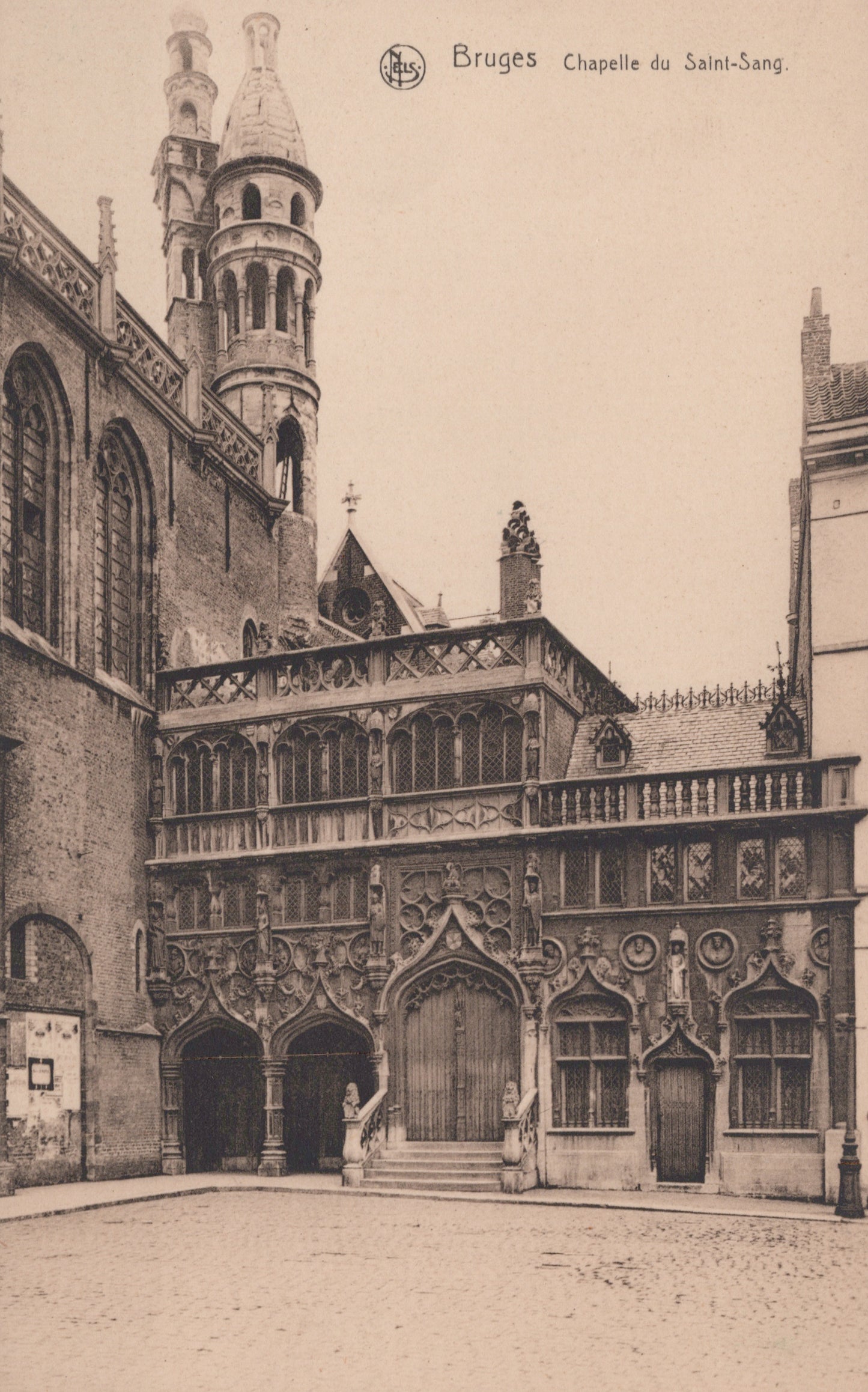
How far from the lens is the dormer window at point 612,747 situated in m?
25.4

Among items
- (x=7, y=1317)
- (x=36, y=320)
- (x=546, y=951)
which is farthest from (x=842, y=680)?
(x=7, y=1317)

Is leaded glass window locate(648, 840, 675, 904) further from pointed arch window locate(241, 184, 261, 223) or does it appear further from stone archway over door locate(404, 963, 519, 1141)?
pointed arch window locate(241, 184, 261, 223)

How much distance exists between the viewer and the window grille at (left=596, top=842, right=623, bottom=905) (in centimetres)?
2397

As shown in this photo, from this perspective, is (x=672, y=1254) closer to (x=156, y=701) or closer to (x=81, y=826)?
(x=81, y=826)

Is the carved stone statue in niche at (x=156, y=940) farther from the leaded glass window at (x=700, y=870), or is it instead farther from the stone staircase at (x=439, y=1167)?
the leaded glass window at (x=700, y=870)

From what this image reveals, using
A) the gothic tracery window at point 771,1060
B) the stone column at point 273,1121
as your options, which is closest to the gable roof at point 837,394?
the gothic tracery window at point 771,1060

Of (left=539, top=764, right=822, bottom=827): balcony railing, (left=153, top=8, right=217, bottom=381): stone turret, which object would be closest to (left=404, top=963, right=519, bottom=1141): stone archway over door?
(left=539, top=764, right=822, bottom=827): balcony railing

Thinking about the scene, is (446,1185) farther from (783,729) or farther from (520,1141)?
(783,729)

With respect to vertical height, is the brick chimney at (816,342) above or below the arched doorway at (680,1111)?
above

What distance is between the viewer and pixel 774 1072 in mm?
22422

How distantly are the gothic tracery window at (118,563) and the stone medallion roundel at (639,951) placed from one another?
397 inches

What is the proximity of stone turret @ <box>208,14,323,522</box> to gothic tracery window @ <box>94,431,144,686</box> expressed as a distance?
326 inches

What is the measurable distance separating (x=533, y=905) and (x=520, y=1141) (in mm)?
3655

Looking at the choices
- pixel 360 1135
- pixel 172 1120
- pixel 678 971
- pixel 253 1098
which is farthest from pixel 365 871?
pixel 678 971
